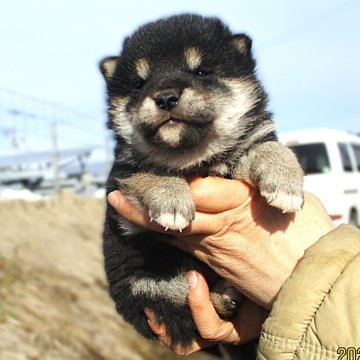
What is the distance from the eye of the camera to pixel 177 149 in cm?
308

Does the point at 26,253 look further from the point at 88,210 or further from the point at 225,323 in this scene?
the point at 225,323

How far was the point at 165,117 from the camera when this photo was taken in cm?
294

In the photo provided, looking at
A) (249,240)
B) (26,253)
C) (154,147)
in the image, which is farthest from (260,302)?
(26,253)

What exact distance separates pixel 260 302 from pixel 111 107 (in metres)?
1.61

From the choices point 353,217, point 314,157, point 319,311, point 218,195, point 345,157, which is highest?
point 218,195

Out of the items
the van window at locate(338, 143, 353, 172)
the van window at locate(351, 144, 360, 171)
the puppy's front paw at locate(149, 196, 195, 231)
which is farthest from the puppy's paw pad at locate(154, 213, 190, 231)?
the van window at locate(351, 144, 360, 171)

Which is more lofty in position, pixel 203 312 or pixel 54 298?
pixel 203 312

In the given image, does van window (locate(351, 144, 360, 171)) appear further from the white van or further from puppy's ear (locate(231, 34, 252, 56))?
puppy's ear (locate(231, 34, 252, 56))

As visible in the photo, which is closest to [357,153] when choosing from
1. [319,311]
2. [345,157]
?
[345,157]

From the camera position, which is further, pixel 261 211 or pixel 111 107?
pixel 111 107

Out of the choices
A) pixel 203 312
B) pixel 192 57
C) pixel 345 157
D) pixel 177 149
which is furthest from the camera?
pixel 345 157

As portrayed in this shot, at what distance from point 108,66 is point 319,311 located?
7.48ft

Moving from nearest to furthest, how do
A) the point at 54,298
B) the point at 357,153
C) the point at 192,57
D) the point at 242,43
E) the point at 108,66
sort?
the point at 192,57 < the point at 242,43 < the point at 108,66 < the point at 54,298 < the point at 357,153

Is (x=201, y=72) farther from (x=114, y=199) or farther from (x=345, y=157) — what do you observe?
(x=345, y=157)
